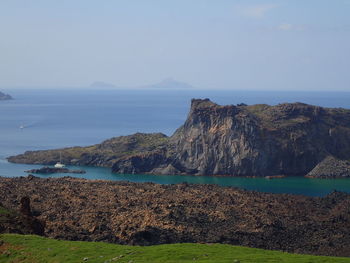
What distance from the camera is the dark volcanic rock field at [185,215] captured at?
2061 inches

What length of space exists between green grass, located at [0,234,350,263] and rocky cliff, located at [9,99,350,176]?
79.7 metres

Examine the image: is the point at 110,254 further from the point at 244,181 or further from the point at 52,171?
the point at 52,171

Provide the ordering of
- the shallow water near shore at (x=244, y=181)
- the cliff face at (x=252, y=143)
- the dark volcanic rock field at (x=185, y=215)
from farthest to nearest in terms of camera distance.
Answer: the cliff face at (x=252, y=143)
the shallow water near shore at (x=244, y=181)
the dark volcanic rock field at (x=185, y=215)

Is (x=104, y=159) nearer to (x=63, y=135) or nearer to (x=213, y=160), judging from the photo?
(x=213, y=160)

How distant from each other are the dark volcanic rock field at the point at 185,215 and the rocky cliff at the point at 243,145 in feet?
122

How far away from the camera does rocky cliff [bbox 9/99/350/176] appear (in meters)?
114

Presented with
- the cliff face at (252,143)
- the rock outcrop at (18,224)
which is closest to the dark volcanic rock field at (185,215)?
the rock outcrop at (18,224)

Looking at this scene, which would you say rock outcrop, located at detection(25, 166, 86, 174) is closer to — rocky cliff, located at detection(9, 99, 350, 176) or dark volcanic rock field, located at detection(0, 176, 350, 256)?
rocky cliff, located at detection(9, 99, 350, 176)

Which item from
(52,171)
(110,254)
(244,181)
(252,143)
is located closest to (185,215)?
(110,254)

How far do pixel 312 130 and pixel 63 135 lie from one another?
85849mm

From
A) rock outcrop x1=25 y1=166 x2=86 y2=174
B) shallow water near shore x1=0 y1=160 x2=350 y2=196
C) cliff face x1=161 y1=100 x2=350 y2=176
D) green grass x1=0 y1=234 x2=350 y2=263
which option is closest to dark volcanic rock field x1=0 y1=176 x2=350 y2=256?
green grass x1=0 y1=234 x2=350 y2=263

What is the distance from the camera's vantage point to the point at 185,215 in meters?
59.7

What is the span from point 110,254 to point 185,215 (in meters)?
28.2

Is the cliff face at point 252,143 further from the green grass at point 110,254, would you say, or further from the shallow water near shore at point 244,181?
the green grass at point 110,254
